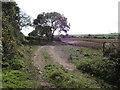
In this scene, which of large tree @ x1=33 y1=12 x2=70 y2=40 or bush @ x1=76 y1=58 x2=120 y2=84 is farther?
large tree @ x1=33 y1=12 x2=70 y2=40

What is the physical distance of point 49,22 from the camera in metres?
35.9

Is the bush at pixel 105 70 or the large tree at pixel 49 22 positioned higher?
the large tree at pixel 49 22

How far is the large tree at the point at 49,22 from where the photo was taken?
117 ft

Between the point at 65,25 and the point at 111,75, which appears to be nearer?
the point at 111,75

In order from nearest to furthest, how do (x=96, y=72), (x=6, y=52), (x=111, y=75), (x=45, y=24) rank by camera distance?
(x=111, y=75)
(x=96, y=72)
(x=6, y=52)
(x=45, y=24)

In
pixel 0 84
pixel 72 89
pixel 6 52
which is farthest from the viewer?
pixel 6 52

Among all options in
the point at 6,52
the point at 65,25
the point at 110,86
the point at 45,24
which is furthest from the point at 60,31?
the point at 110,86

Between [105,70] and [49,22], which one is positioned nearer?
[105,70]

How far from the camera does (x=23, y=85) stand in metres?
4.85

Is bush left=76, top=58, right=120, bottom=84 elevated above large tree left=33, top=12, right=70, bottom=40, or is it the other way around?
large tree left=33, top=12, right=70, bottom=40

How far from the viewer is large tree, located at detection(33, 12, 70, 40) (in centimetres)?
3562

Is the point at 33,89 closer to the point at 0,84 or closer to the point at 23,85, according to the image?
the point at 23,85

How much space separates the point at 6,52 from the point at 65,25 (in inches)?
1165

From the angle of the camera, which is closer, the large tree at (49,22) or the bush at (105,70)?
the bush at (105,70)
